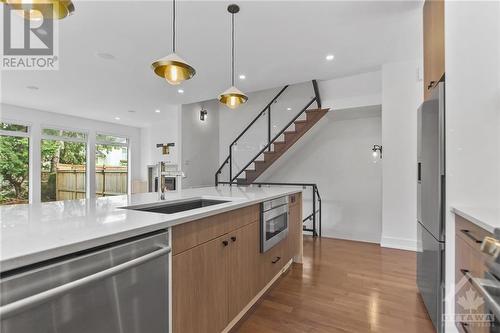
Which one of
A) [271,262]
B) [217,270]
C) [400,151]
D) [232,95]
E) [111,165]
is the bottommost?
[271,262]

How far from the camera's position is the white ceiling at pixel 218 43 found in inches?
102

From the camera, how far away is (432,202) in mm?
1848

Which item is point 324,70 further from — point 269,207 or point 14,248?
point 14,248

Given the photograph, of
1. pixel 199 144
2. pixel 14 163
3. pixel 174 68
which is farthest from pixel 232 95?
pixel 14 163

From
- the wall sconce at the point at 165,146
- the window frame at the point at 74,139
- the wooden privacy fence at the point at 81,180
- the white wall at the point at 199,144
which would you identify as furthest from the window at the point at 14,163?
the white wall at the point at 199,144

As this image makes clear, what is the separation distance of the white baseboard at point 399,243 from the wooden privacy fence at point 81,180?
777 centimetres

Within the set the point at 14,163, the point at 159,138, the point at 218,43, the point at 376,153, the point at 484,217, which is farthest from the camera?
the point at 159,138

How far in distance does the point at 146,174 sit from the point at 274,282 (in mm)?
6906

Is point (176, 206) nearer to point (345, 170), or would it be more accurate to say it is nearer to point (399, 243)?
point (399, 243)

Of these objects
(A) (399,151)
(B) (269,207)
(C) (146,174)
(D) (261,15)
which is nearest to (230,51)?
(D) (261,15)

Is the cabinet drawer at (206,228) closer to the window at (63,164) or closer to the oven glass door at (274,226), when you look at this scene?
the oven glass door at (274,226)

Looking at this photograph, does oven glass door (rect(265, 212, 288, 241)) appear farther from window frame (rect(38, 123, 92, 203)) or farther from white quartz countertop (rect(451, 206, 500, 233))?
window frame (rect(38, 123, 92, 203))

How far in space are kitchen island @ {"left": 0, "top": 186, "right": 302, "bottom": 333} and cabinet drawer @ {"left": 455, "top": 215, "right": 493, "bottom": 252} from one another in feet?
4.32

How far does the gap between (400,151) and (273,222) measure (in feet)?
8.59
